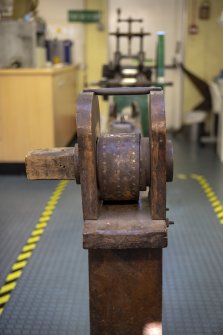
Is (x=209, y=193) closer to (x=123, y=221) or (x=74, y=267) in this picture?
(x=74, y=267)

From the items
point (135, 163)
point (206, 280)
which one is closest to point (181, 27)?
point (206, 280)

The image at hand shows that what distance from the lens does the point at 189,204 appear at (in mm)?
3926

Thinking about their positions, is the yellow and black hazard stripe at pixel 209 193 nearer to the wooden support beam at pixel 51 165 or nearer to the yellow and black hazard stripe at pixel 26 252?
the yellow and black hazard stripe at pixel 26 252

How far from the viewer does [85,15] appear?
22.2 ft

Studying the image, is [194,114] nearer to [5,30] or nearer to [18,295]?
[5,30]

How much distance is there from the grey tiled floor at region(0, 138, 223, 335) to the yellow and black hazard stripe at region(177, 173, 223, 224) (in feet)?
0.19

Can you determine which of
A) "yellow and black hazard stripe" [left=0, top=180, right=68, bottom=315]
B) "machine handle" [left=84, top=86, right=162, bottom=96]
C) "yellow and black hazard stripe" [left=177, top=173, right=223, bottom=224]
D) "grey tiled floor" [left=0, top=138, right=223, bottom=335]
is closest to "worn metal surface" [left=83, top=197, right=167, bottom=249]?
"machine handle" [left=84, top=86, right=162, bottom=96]

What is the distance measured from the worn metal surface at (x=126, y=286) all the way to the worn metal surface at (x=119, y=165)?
0.16 metres

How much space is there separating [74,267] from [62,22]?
196 inches

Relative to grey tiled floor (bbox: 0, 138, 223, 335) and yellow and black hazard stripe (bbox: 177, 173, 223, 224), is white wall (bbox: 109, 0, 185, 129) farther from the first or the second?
grey tiled floor (bbox: 0, 138, 223, 335)

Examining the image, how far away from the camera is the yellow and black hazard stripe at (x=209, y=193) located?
3.72 meters

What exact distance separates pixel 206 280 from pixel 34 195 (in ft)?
6.89

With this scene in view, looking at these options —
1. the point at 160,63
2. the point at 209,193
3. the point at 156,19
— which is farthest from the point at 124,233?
the point at 156,19

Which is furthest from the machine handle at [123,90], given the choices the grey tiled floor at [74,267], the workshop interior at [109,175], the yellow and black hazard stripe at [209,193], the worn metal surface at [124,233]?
the yellow and black hazard stripe at [209,193]
